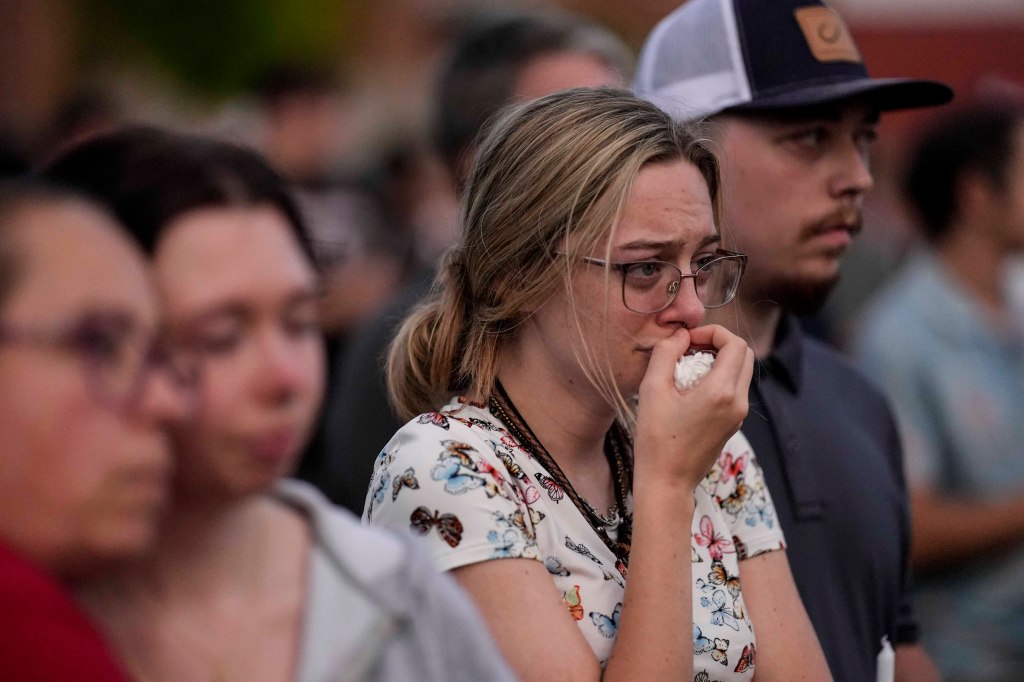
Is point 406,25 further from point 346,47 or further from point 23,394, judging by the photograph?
point 23,394

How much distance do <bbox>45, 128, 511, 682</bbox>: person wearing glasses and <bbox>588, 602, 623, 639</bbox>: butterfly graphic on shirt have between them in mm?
415

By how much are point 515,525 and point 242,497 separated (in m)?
0.57

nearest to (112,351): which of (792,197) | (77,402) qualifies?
(77,402)

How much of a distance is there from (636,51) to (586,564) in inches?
621

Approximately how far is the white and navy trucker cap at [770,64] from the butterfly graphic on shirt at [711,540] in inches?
38.7

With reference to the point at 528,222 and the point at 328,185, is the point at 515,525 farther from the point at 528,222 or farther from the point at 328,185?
the point at 328,185

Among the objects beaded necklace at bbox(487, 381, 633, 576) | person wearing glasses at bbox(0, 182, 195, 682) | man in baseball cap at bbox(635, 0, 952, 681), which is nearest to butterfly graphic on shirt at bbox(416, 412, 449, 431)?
beaded necklace at bbox(487, 381, 633, 576)

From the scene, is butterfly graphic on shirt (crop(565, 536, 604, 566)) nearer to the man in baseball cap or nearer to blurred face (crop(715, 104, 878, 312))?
the man in baseball cap

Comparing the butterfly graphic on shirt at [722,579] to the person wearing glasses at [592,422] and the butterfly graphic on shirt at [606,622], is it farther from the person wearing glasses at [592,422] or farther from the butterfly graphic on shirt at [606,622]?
the butterfly graphic on shirt at [606,622]

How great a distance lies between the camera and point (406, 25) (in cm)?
2388

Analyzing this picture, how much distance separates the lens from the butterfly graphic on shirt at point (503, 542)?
6.07 feet

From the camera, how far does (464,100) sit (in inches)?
143

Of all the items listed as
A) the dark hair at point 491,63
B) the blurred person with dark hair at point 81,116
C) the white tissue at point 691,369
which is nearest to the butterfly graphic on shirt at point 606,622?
the white tissue at point 691,369

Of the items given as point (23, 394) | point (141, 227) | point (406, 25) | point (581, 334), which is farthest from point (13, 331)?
point (406, 25)
